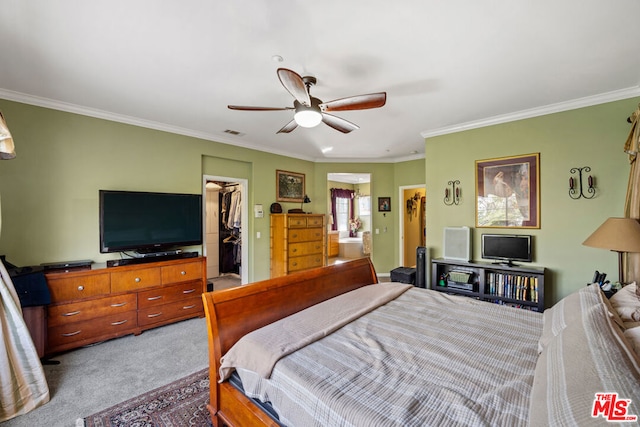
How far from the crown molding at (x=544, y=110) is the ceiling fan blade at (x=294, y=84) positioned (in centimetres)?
272

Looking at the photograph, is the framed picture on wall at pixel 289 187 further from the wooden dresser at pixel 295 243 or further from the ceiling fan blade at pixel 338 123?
the ceiling fan blade at pixel 338 123

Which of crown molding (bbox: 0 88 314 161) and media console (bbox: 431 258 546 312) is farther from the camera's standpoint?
media console (bbox: 431 258 546 312)

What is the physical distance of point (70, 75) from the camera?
2561 mm

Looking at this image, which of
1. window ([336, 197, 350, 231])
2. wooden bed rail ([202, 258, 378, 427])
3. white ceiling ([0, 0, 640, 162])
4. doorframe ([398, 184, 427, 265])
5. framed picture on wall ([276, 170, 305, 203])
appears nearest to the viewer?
wooden bed rail ([202, 258, 378, 427])

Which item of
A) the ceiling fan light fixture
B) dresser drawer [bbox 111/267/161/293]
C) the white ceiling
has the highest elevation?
the white ceiling

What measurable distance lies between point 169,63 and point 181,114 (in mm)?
1277

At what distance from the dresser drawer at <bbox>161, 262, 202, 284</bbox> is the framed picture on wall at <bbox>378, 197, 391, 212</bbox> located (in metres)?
4.12

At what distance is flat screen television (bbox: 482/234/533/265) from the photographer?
3.47 metres

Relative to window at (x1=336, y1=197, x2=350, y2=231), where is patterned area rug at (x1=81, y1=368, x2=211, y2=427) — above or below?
below

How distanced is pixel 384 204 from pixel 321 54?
14.9 feet

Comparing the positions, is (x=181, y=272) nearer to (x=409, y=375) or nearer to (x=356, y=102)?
(x=356, y=102)

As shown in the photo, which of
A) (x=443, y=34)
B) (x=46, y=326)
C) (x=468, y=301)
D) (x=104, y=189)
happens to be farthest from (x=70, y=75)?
(x=468, y=301)

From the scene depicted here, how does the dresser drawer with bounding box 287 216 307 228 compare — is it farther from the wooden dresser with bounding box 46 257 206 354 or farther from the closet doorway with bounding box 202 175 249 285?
the wooden dresser with bounding box 46 257 206 354

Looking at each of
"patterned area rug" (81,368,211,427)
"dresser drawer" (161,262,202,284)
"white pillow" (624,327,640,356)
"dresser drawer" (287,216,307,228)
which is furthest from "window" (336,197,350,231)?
"white pillow" (624,327,640,356)
